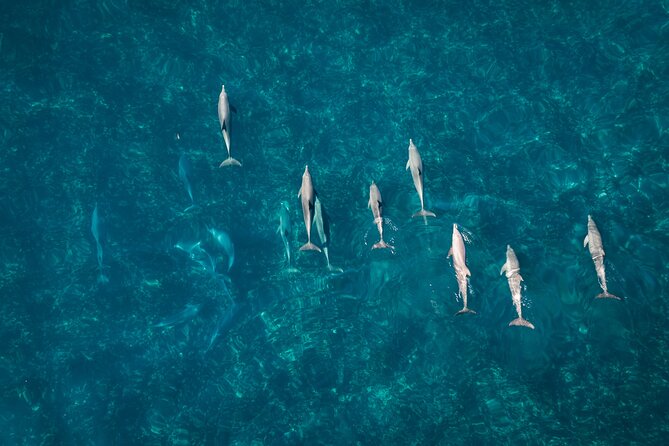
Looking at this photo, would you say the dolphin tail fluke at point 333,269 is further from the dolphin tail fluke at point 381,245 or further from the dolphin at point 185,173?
the dolphin at point 185,173

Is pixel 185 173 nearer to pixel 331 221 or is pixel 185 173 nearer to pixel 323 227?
pixel 331 221

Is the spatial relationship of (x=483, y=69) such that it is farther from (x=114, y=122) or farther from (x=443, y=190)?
(x=114, y=122)

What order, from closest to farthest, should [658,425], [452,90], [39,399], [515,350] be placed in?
1. [658,425]
2. [515,350]
3. [39,399]
4. [452,90]

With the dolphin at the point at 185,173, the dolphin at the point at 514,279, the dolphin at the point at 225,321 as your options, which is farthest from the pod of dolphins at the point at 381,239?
the dolphin at the point at 185,173

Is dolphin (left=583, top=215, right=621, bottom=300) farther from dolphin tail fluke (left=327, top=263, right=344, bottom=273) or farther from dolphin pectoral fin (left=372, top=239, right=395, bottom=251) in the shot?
dolphin tail fluke (left=327, top=263, right=344, bottom=273)

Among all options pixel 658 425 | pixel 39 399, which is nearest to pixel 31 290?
pixel 39 399

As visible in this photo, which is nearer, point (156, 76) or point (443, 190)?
point (443, 190)
